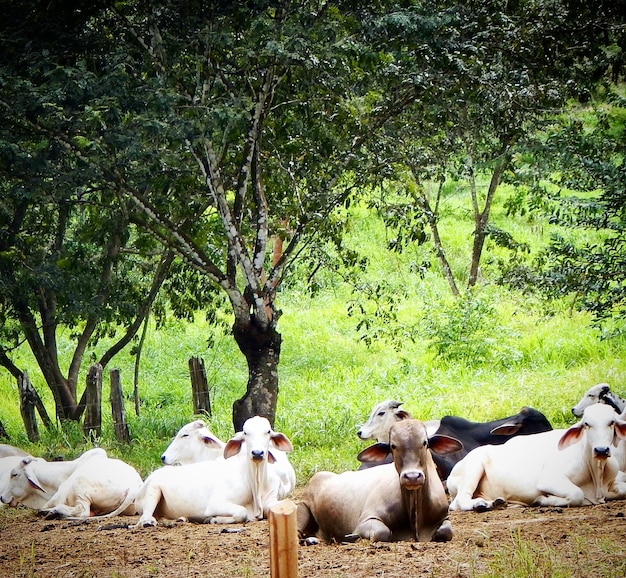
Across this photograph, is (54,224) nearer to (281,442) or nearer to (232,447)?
(232,447)

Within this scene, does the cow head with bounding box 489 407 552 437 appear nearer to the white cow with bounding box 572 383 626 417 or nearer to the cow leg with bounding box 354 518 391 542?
the white cow with bounding box 572 383 626 417

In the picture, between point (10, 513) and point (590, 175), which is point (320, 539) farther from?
point (590, 175)

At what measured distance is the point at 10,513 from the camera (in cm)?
844

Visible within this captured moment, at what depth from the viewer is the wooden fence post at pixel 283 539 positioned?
→ 3.80 m

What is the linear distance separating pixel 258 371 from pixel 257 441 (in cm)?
369

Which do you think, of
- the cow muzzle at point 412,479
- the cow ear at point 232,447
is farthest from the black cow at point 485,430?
the cow muzzle at point 412,479

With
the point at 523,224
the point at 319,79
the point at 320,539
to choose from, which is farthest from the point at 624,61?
the point at 523,224

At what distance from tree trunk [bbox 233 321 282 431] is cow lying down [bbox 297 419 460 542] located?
14.5ft

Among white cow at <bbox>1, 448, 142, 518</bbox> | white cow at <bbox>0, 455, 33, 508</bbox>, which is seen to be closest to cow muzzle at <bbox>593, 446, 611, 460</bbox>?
white cow at <bbox>1, 448, 142, 518</bbox>

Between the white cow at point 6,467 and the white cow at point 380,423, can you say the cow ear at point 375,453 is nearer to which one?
the white cow at point 380,423

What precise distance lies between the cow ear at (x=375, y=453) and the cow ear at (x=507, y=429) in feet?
7.01

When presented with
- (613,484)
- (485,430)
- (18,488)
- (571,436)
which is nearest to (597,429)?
(571,436)

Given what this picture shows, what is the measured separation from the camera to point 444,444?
644 centimetres

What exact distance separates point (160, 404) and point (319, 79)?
6.80 metres
